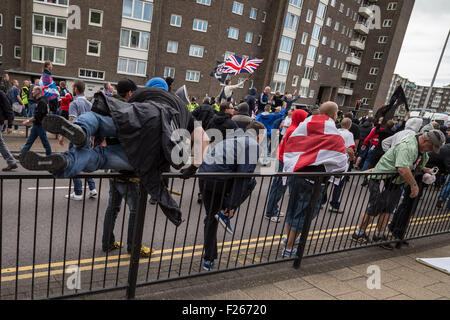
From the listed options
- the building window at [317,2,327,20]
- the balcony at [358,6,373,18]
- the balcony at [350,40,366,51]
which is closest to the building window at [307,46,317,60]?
the building window at [317,2,327,20]

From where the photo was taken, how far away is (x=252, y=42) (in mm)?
36406

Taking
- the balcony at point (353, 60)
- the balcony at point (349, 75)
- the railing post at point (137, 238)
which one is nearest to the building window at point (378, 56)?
the balcony at point (353, 60)

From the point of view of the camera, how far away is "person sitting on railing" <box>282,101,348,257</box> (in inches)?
163

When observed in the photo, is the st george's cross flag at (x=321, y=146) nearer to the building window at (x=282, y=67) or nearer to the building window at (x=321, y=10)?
the building window at (x=282, y=67)

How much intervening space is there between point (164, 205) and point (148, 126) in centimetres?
73

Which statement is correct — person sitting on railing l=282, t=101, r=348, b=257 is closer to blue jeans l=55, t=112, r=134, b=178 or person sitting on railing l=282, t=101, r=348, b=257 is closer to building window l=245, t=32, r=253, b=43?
blue jeans l=55, t=112, r=134, b=178

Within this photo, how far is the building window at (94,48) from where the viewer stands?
1068 inches

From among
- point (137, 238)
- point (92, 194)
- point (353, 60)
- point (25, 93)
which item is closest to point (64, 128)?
point (137, 238)

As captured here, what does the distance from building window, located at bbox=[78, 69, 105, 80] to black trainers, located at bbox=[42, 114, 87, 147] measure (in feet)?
94.1

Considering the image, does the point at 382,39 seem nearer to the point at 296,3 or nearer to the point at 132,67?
the point at 296,3

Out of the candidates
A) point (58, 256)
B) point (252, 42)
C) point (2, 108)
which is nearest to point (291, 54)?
point (252, 42)

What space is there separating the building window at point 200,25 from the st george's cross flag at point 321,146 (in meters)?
29.9
